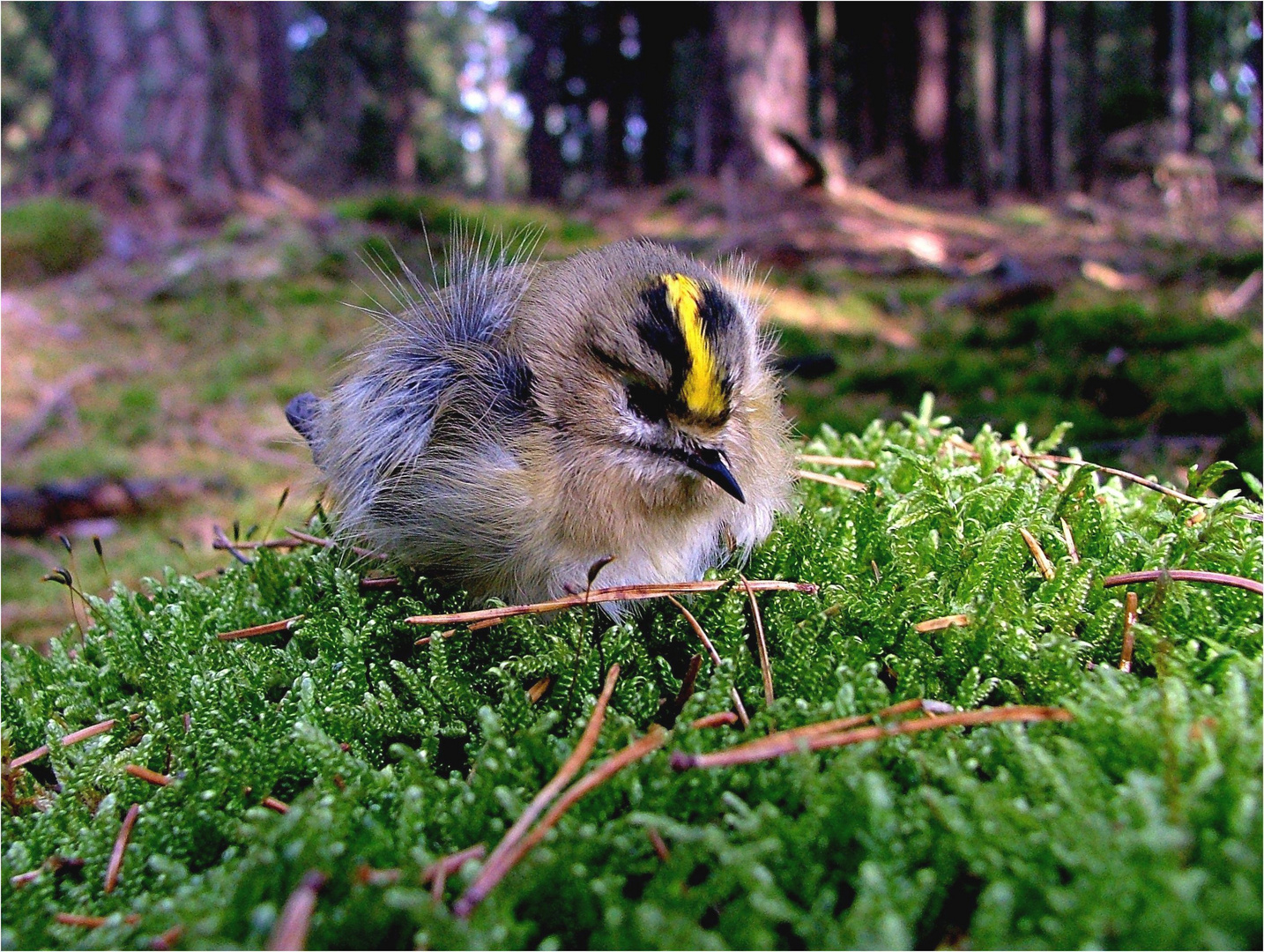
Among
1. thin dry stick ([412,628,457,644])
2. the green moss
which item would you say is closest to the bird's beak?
thin dry stick ([412,628,457,644])

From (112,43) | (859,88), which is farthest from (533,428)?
(859,88)

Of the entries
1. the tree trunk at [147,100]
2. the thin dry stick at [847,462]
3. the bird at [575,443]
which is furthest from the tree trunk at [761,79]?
the bird at [575,443]

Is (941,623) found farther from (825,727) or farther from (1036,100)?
(1036,100)

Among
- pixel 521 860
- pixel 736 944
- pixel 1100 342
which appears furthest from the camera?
pixel 1100 342

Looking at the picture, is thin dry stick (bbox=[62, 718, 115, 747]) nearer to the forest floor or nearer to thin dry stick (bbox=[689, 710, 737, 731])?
the forest floor

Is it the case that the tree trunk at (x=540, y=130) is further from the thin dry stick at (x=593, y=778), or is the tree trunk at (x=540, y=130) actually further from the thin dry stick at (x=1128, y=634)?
the thin dry stick at (x=593, y=778)

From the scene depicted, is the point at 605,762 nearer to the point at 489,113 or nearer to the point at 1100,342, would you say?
the point at 1100,342

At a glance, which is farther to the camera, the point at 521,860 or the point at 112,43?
the point at 112,43
